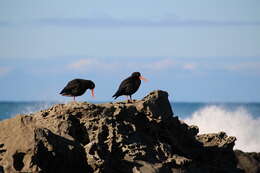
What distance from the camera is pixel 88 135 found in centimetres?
1249

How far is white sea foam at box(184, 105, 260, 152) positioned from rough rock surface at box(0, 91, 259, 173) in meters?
14.0

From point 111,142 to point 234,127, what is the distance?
2335cm

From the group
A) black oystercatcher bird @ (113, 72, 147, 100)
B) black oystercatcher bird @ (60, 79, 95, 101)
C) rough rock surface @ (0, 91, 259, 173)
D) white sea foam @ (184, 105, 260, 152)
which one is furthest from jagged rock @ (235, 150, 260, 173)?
white sea foam @ (184, 105, 260, 152)

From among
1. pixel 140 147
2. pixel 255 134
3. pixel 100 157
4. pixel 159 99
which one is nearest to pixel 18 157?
pixel 100 157

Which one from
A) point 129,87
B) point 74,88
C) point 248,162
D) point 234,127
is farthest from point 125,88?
point 234,127

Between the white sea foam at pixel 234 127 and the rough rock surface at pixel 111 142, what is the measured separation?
14025 mm

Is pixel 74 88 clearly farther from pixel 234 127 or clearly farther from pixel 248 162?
pixel 234 127

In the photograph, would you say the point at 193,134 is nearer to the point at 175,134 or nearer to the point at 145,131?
the point at 175,134

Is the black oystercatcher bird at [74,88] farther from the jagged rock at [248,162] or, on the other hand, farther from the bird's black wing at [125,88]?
the jagged rock at [248,162]

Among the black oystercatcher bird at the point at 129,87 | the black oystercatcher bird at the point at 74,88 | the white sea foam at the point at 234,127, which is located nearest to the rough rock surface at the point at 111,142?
the black oystercatcher bird at the point at 129,87

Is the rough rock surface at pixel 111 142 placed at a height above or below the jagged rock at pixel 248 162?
above

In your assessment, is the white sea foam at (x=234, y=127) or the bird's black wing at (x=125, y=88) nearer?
the bird's black wing at (x=125, y=88)

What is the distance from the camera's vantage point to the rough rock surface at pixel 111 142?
36.3 ft

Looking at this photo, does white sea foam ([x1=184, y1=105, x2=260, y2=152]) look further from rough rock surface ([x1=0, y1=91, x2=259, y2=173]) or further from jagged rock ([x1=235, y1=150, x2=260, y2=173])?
rough rock surface ([x1=0, y1=91, x2=259, y2=173])
